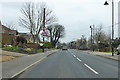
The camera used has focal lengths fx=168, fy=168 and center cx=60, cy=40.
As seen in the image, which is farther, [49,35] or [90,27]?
[49,35]

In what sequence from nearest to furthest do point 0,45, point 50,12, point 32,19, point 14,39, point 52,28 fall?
point 0,45
point 14,39
point 32,19
point 50,12
point 52,28

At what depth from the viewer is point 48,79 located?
25.4 ft

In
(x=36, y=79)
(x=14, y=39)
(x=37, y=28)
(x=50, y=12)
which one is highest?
(x=50, y=12)

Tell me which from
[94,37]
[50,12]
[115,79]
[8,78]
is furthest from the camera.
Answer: [94,37]

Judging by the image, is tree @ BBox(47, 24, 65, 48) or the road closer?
the road

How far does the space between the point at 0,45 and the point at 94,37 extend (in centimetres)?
5793

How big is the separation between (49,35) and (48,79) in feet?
259

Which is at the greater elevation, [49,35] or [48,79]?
[49,35]

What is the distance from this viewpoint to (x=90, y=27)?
4975 cm

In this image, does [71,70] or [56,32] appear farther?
[56,32]

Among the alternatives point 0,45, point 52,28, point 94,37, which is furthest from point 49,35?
point 0,45

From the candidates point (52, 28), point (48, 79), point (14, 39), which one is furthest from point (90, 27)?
point (48, 79)

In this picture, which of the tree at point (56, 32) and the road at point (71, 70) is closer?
the road at point (71, 70)

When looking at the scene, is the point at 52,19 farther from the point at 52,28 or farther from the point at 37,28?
the point at 52,28
